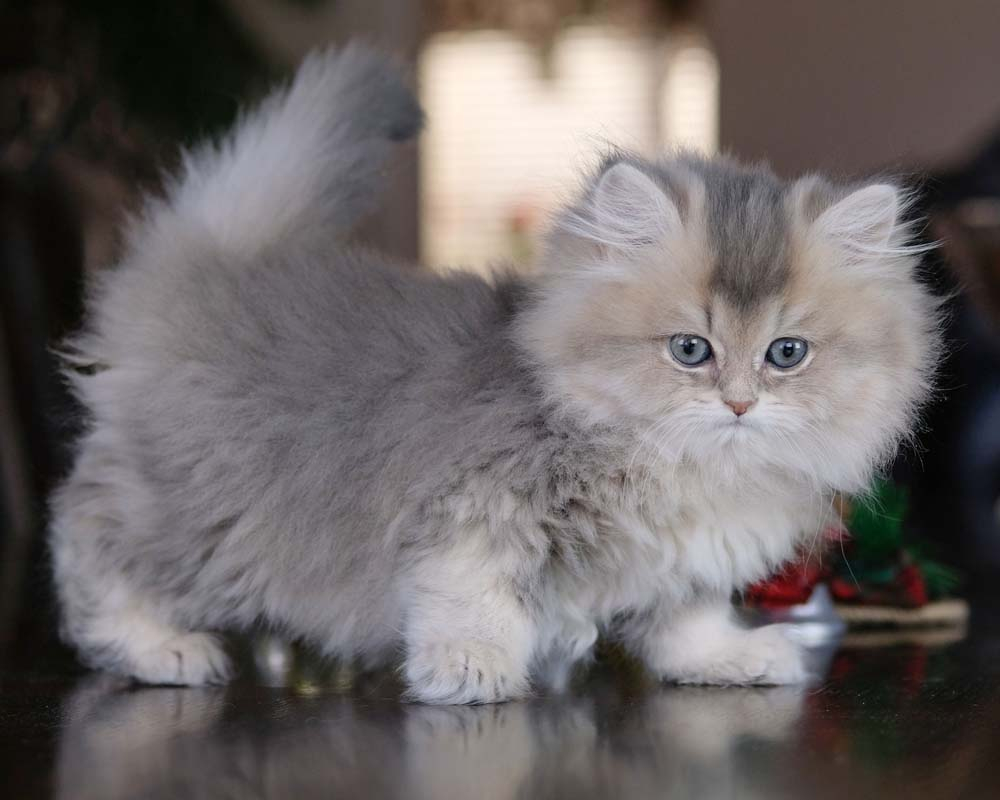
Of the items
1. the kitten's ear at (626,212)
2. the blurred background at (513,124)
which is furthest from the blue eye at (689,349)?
the blurred background at (513,124)

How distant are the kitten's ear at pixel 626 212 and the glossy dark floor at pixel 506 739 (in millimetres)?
536

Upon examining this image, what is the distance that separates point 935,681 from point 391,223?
166 inches

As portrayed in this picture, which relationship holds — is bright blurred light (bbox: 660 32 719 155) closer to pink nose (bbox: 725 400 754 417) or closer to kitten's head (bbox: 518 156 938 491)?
kitten's head (bbox: 518 156 938 491)

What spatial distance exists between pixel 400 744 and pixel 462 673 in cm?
18

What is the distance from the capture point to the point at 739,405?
133cm

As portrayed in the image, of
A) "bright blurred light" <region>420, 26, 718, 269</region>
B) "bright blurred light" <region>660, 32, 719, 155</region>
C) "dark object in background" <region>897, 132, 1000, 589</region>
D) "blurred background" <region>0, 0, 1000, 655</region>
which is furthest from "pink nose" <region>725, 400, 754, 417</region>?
"bright blurred light" <region>660, 32, 719, 155</region>

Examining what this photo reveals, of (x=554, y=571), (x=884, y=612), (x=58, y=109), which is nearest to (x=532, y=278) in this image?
Answer: (x=554, y=571)

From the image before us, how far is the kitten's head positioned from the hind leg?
0.56 m

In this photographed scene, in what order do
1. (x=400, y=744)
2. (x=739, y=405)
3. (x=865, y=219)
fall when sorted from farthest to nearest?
(x=865, y=219), (x=739, y=405), (x=400, y=744)

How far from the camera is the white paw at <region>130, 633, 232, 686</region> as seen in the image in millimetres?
1488

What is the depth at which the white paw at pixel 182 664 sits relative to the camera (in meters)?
1.49

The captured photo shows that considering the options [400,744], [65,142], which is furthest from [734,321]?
[65,142]

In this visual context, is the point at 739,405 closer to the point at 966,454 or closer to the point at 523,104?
the point at 966,454

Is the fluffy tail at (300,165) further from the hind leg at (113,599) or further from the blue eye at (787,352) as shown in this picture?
the blue eye at (787,352)
